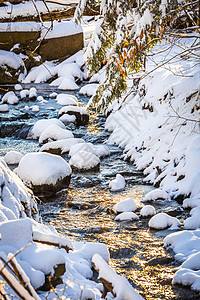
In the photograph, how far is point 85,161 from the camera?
29.7 feet

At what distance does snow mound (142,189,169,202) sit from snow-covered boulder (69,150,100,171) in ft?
6.99

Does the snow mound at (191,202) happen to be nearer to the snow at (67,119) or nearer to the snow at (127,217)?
the snow at (127,217)

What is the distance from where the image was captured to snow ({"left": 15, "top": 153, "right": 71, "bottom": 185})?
25.6ft

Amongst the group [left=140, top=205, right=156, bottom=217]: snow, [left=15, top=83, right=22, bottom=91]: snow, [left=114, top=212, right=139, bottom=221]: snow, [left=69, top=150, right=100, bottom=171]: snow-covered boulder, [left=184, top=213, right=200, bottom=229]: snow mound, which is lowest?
[left=15, top=83, right=22, bottom=91]: snow

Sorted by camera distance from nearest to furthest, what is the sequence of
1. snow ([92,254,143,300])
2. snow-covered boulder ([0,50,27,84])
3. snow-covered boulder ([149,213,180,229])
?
snow ([92,254,143,300])
snow-covered boulder ([149,213,180,229])
snow-covered boulder ([0,50,27,84])

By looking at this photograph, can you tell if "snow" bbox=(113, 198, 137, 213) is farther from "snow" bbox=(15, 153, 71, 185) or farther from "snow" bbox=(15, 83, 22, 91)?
"snow" bbox=(15, 83, 22, 91)

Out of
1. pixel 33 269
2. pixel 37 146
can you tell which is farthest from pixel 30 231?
pixel 37 146

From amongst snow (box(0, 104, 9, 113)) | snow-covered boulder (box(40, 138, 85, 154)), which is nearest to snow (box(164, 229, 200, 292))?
snow-covered boulder (box(40, 138, 85, 154))

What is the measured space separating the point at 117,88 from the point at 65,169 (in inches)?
93.5

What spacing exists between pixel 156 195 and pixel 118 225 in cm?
130

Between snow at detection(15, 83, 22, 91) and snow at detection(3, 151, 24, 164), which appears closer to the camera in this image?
snow at detection(3, 151, 24, 164)

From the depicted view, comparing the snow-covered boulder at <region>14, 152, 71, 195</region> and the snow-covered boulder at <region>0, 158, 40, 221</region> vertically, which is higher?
the snow-covered boulder at <region>0, 158, 40, 221</region>

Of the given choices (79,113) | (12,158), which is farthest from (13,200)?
(79,113)

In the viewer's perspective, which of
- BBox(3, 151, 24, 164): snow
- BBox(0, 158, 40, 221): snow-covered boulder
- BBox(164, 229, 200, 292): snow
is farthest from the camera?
BBox(3, 151, 24, 164): snow
